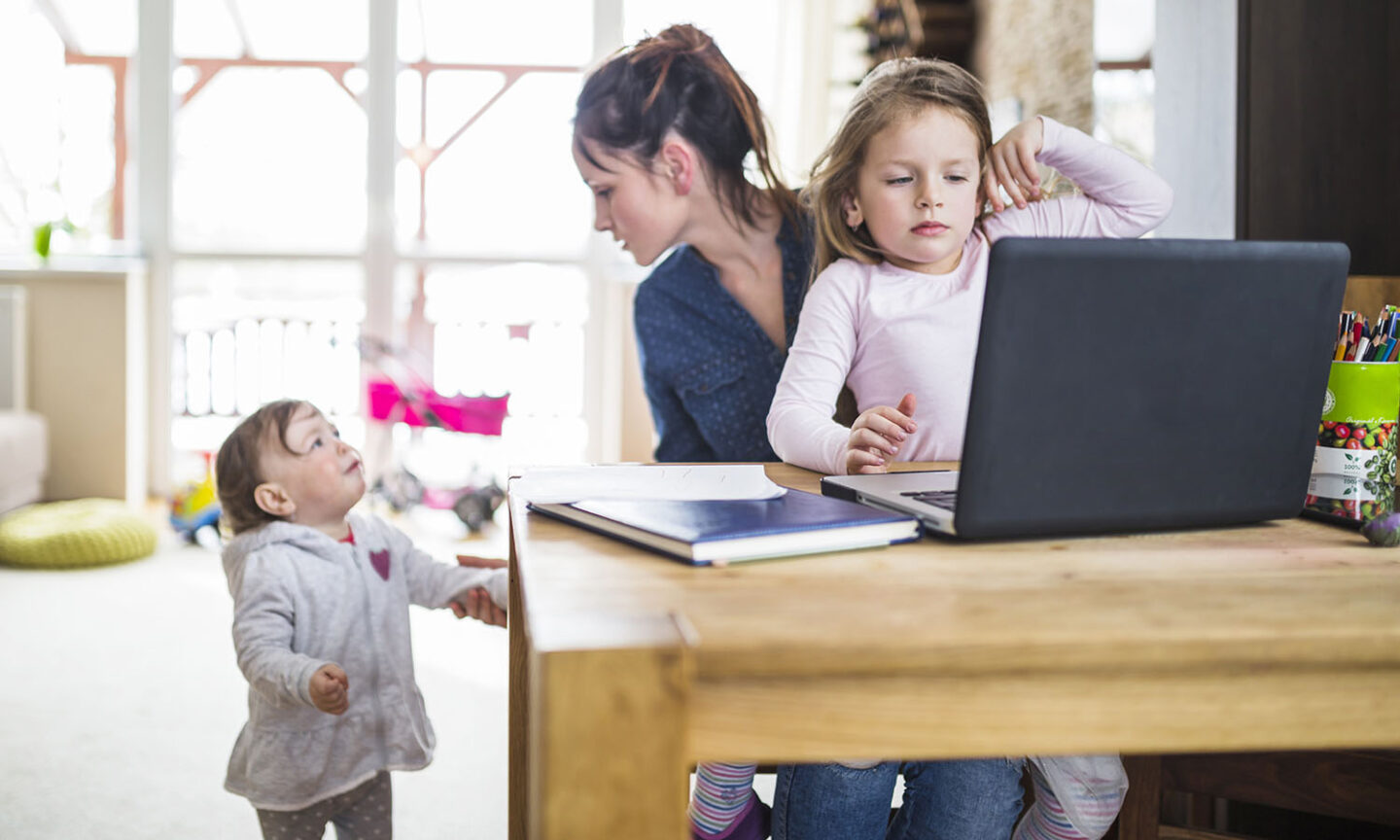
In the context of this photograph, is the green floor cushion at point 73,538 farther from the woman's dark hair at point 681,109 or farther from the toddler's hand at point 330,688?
the toddler's hand at point 330,688

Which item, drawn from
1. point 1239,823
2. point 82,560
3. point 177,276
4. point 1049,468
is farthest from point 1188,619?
point 177,276

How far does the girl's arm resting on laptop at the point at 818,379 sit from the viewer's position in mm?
1188

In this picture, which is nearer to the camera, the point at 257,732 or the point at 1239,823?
the point at 257,732

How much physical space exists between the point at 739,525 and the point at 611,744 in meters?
0.23

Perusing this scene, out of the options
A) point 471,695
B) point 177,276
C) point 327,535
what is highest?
point 177,276

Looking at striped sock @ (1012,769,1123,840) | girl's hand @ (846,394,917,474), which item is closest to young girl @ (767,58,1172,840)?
girl's hand @ (846,394,917,474)

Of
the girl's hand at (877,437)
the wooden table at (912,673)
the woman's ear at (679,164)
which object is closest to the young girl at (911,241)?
the girl's hand at (877,437)

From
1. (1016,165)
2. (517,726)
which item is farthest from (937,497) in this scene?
(1016,165)

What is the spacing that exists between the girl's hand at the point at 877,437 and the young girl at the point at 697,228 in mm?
693

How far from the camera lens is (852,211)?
1.41 metres

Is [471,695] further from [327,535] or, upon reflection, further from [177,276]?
[177,276]

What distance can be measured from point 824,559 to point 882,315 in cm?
69

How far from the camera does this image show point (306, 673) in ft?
3.71

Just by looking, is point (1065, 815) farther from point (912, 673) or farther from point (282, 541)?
point (282, 541)
